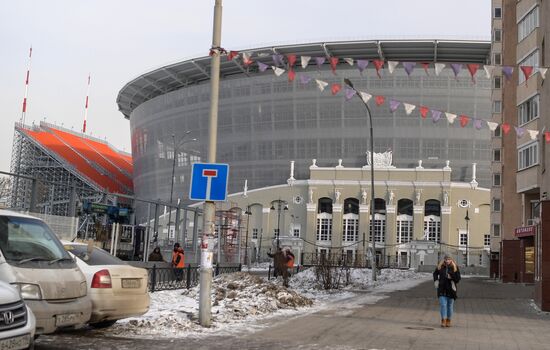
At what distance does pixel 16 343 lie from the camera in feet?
20.9

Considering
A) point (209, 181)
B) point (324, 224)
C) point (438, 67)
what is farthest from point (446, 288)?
point (324, 224)

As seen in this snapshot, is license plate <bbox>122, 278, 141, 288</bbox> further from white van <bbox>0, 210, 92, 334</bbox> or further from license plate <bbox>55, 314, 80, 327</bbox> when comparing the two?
license plate <bbox>55, 314, 80, 327</bbox>

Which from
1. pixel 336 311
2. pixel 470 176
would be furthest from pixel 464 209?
pixel 336 311

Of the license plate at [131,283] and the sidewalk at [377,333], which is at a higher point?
the license plate at [131,283]

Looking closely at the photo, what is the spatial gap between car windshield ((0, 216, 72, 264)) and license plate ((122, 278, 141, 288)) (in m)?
1.52

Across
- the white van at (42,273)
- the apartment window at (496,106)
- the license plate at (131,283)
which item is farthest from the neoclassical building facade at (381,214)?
the white van at (42,273)

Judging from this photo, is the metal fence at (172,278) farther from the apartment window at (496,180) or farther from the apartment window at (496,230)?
the apartment window at (496,180)

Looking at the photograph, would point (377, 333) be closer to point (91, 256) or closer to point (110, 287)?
Answer: point (110, 287)

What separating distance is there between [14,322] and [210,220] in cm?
629

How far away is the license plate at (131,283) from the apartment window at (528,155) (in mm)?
25752

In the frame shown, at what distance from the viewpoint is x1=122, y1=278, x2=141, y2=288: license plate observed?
35.9ft

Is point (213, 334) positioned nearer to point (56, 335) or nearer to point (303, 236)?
point (56, 335)

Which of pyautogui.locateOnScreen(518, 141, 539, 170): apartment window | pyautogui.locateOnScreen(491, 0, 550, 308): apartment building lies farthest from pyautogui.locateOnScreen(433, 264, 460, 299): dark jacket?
pyautogui.locateOnScreen(518, 141, 539, 170): apartment window

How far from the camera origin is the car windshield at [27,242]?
877cm
